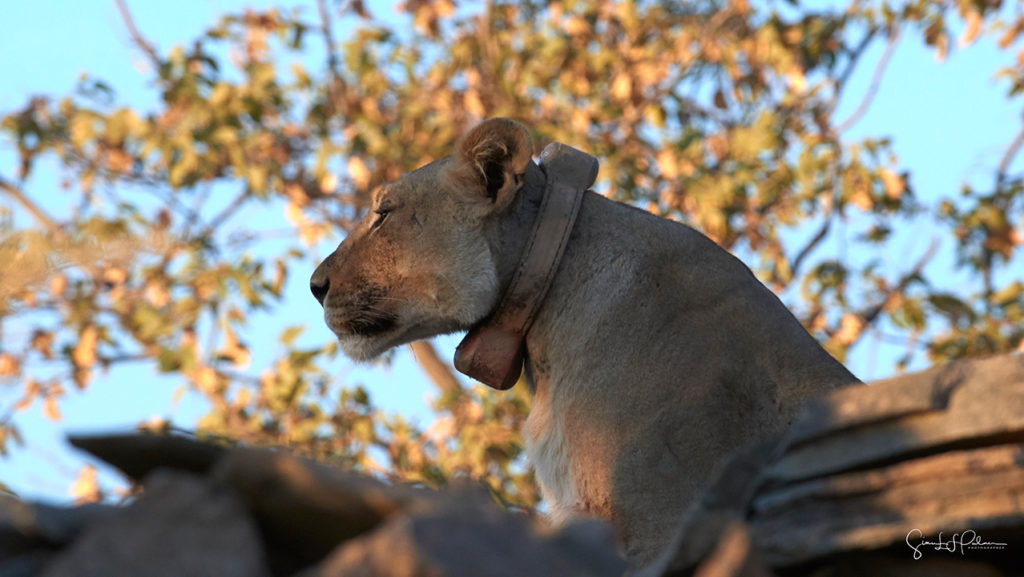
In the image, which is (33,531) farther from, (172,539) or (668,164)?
(668,164)

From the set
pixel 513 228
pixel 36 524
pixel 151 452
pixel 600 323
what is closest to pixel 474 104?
pixel 513 228

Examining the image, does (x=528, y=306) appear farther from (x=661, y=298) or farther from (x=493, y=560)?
(x=493, y=560)

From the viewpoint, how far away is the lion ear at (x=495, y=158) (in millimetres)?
4465

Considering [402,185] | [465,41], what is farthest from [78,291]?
[402,185]

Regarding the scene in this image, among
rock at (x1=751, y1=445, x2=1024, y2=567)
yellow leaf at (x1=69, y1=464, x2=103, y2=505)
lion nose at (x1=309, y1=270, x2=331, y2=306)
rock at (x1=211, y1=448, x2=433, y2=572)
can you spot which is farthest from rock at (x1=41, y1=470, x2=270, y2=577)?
yellow leaf at (x1=69, y1=464, x2=103, y2=505)

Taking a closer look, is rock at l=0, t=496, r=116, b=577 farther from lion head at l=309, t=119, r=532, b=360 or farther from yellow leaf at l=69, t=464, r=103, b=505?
yellow leaf at l=69, t=464, r=103, b=505

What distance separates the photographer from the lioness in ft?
12.4

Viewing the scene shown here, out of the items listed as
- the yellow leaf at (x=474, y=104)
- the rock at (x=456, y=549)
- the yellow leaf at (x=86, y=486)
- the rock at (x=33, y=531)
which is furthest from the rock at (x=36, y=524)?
the yellow leaf at (x=474, y=104)

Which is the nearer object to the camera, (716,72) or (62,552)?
(62,552)

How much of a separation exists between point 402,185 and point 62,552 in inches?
114

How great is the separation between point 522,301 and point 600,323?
33 centimetres

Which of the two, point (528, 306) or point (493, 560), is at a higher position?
point (528, 306)

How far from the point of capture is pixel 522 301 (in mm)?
4359

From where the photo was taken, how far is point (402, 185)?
4.85 m
